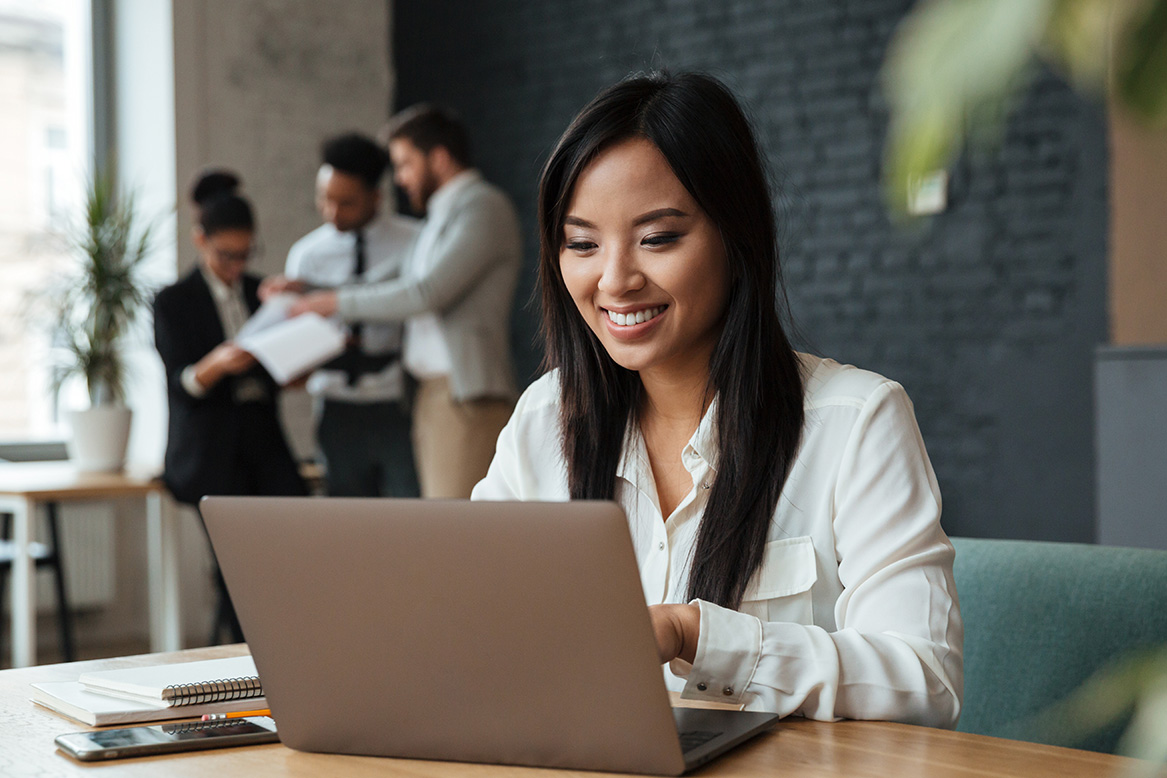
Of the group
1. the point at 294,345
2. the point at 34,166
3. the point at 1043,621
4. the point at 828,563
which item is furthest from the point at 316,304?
the point at 1043,621

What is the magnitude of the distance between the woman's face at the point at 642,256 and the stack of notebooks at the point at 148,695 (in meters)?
0.56

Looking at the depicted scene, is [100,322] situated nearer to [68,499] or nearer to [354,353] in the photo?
[68,499]

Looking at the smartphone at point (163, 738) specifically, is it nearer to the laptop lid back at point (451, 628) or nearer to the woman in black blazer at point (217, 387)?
the laptop lid back at point (451, 628)

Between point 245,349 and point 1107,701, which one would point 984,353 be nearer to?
point 245,349

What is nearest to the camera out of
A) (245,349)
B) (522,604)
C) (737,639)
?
(522,604)

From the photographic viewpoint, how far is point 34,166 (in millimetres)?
5082

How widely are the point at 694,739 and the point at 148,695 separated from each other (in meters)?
0.50

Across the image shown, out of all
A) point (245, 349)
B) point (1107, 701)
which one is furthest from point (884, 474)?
point (245, 349)

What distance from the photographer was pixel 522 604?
30.1 inches

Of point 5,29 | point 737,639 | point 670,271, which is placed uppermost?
point 5,29

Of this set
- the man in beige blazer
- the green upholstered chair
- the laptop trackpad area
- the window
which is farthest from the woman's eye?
the window

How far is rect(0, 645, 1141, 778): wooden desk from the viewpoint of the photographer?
0.80m

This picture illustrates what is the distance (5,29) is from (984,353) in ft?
13.7

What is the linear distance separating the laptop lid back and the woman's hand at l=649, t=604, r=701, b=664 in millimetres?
188
